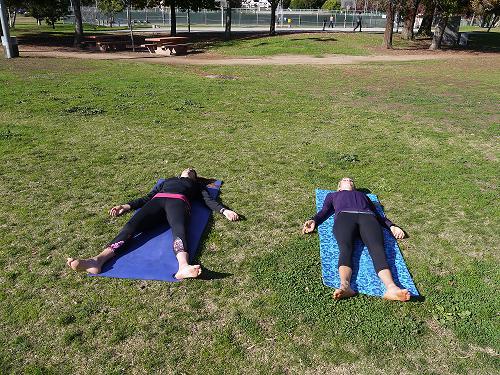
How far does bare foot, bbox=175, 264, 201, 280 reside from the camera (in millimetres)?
4289

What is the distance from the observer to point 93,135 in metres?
9.15

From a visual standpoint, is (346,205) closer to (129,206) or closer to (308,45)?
(129,206)

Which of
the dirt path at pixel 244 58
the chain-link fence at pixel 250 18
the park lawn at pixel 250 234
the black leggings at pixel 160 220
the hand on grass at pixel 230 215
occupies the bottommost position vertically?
the dirt path at pixel 244 58

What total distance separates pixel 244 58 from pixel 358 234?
21897 millimetres

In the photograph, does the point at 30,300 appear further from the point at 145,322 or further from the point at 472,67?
the point at 472,67

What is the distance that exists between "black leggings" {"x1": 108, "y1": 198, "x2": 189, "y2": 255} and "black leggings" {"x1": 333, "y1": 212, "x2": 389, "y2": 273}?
5.75 ft

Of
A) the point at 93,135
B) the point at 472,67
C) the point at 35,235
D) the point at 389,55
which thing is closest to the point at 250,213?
the point at 35,235

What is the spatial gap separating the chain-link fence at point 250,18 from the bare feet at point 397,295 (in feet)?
169

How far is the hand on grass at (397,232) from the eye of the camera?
17.1 feet

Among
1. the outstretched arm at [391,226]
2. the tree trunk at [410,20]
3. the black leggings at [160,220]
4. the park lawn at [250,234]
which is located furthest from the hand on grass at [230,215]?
the tree trunk at [410,20]

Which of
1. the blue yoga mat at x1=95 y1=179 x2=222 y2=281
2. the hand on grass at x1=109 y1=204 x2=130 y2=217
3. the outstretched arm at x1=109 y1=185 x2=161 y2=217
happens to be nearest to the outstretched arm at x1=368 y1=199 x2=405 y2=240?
the blue yoga mat at x1=95 y1=179 x2=222 y2=281

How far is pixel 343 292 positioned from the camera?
13.4 feet

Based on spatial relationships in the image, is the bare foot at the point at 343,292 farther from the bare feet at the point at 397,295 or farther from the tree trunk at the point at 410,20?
the tree trunk at the point at 410,20

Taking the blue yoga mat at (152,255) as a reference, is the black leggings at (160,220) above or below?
above
